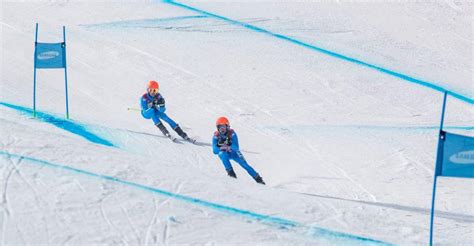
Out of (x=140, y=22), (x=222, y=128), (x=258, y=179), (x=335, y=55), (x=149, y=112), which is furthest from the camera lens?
(x=140, y=22)

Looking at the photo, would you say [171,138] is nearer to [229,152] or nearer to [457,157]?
[229,152]

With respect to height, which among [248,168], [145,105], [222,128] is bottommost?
[248,168]

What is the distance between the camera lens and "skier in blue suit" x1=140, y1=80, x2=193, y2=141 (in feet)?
45.5

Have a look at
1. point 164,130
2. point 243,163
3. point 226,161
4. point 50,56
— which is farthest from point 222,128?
point 50,56

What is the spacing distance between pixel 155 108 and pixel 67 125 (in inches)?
63.8

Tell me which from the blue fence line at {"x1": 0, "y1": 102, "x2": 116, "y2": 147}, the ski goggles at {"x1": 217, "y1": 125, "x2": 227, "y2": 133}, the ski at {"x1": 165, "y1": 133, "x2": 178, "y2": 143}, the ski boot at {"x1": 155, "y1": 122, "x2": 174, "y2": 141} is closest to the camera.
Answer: the ski goggles at {"x1": 217, "y1": 125, "x2": 227, "y2": 133}

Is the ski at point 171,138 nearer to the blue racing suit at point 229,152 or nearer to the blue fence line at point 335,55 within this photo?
the blue racing suit at point 229,152

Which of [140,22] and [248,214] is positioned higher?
[140,22]

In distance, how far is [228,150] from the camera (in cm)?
1186

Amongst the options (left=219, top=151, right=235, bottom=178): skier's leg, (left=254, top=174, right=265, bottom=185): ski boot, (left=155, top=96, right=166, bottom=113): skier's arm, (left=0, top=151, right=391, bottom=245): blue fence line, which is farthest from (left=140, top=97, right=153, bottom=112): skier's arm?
(left=0, top=151, right=391, bottom=245): blue fence line

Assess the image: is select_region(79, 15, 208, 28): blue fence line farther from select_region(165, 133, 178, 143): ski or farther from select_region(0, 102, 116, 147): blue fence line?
select_region(165, 133, 178, 143): ski

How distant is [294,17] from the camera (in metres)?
21.0

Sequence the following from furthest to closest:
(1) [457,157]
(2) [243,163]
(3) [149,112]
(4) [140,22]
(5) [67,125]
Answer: (4) [140,22] → (3) [149,112] → (5) [67,125] → (2) [243,163] → (1) [457,157]

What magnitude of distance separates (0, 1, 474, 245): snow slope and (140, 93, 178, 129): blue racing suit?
349 mm
